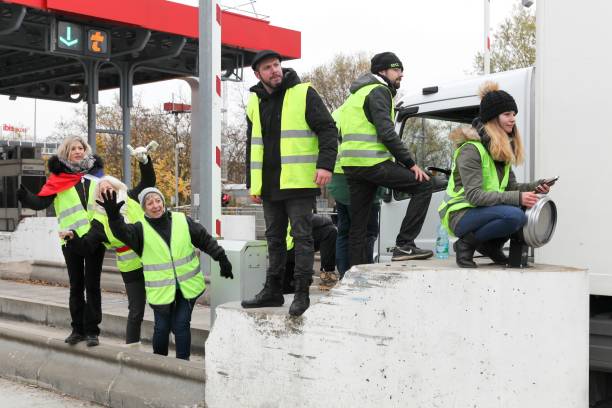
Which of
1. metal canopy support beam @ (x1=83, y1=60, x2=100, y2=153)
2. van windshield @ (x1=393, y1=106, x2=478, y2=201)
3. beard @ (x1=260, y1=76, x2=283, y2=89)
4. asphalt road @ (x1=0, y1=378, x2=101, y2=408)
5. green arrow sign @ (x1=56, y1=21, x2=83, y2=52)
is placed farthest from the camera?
metal canopy support beam @ (x1=83, y1=60, x2=100, y2=153)

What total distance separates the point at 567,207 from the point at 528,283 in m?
0.63

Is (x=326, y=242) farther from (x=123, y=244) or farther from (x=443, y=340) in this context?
(x=443, y=340)

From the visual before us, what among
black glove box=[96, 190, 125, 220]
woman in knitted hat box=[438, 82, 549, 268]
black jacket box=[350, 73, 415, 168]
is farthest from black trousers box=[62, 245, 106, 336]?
woman in knitted hat box=[438, 82, 549, 268]

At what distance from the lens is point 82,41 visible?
706 inches

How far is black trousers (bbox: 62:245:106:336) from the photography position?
6.27m

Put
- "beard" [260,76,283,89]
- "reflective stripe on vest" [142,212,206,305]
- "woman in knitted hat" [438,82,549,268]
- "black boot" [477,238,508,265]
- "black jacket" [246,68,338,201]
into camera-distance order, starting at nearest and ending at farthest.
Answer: "woman in knitted hat" [438,82,549,268], "black boot" [477,238,508,265], "black jacket" [246,68,338,201], "beard" [260,76,283,89], "reflective stripe on vest" [142,212,206,305]

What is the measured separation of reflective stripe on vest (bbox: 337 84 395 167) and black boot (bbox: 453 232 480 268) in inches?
44.8

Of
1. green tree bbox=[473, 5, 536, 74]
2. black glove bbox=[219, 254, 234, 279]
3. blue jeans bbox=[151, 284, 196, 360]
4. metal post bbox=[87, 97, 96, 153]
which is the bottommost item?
blue jeans bbox=[151, 284, 196, 360]

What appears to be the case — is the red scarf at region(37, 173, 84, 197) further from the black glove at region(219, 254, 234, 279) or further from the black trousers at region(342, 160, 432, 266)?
the black trousers at region(342, 160, 432, 266)

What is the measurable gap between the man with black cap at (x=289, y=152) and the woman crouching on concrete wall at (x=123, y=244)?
4.52 feet

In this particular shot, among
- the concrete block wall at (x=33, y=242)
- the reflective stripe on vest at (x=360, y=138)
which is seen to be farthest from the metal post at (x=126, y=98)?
the reflective stripe on vest at (x=360, y=138)

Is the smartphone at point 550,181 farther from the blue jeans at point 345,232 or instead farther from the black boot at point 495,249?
the blue jeans at point 345,232

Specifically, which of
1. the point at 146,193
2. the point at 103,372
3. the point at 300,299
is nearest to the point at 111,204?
the point at 146,193

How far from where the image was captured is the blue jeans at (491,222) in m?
4.20
